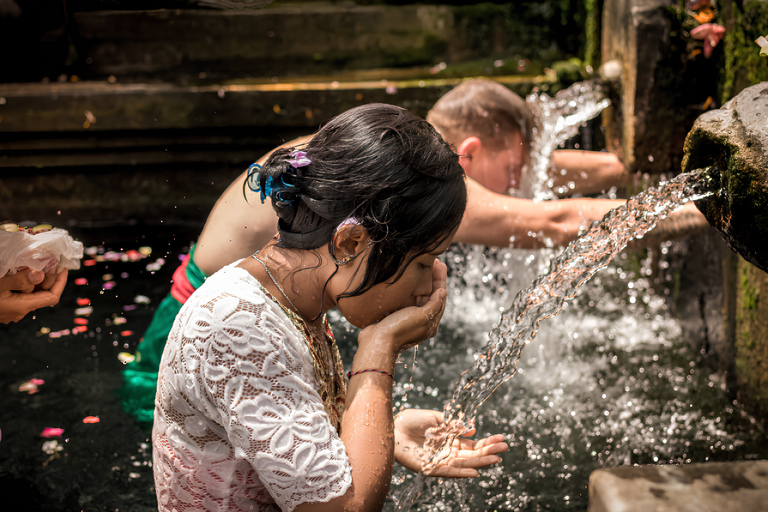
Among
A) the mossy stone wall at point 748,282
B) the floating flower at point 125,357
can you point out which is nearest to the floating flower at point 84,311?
the floating flower at point 125,357

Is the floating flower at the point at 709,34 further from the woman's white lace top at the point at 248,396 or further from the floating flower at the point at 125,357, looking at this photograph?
the floating flower at the point at 125,357

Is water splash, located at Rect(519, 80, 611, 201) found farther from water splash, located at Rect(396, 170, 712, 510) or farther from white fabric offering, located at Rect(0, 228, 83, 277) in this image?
white fabric offering, located at Rect(0, 228, 83, 277)

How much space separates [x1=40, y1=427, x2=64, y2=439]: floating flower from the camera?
8.26ft

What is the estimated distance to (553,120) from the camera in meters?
3.68

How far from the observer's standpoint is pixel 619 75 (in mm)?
3400

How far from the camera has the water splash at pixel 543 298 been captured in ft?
6.02

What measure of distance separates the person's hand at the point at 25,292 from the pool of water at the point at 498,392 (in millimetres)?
882

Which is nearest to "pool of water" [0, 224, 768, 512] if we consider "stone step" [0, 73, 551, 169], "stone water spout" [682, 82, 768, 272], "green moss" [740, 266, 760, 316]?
"green moss" [740, 266, 760, 316]

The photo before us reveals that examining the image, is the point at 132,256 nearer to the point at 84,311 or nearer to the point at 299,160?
the point at 84,311

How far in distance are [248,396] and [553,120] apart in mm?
3048

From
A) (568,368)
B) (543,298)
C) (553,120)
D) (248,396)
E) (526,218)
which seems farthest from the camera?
(553,120)

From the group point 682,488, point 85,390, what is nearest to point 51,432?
point 85,390

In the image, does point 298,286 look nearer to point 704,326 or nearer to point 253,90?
point 704,326

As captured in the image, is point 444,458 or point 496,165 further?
point 496,165
